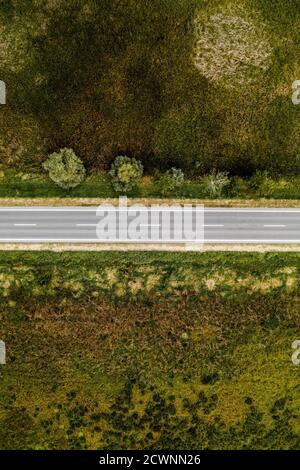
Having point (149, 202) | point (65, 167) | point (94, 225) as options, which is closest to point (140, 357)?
point (94, 225)

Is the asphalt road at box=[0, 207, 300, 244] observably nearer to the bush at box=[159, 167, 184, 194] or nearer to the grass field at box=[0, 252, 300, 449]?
the grass field at box=[0, 252, 300, 449]

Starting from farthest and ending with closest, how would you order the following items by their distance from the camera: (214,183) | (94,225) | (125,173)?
(94,225)
(214,183)
(125,173)

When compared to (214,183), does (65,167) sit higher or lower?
higher

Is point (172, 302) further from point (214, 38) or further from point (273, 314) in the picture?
point (214, 38)

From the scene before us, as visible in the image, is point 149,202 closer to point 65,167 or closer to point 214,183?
point 214,183

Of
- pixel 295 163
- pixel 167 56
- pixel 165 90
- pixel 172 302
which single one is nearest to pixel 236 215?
pixel 295 163

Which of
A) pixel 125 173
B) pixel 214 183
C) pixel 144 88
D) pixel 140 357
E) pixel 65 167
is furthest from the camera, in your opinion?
pixel 144 88

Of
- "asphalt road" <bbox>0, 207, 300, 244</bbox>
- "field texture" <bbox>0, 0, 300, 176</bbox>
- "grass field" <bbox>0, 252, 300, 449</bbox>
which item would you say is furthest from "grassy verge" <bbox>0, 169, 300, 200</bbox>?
"grass field" <bbox>0, 252, 300, 449</bbox>
